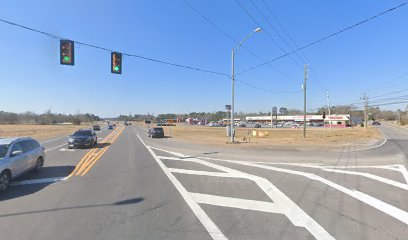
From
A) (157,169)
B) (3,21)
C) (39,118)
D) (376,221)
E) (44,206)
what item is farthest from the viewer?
(39,118)

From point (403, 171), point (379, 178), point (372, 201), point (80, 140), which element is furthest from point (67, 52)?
point (403, 171)

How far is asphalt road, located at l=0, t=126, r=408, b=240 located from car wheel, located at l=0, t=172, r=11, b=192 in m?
0.16

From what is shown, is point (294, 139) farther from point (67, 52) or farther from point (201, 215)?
point (201, 215)

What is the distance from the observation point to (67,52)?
1509 cm

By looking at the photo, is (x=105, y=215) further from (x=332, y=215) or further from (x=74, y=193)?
(x=332, y=215)

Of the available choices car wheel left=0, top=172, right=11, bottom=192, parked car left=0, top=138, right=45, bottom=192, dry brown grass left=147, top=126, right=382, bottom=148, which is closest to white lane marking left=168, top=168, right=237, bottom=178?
parked car left=0, top=138, right=45, bottom=192

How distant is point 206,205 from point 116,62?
1356cm

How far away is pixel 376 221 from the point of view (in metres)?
5.76

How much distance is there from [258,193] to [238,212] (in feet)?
6.28

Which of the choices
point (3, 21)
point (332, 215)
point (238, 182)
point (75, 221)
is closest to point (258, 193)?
point (238, 182)

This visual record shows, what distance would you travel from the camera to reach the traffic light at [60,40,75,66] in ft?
49.3

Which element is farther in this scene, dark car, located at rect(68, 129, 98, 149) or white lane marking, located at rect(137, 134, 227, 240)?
dark car, located at rect(68, 129, 98, 149)

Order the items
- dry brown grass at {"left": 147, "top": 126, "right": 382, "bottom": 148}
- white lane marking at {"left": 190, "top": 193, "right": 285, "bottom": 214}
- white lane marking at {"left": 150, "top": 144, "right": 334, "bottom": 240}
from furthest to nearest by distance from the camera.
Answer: dry brown grass at {"left": 147, "top": 126, "right": 382, "bottom": 148} < white lane marking at {"left": 190, "top": 193, "right": 285, "bottom": 214} < white lane marking at {"left": 150, "top": 144, "right": 334, "bottom": 240}

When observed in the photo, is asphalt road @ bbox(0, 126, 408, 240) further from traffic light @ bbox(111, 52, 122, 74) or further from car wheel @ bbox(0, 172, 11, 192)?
traffic light @ bbox(111, 52, 122, 74)
